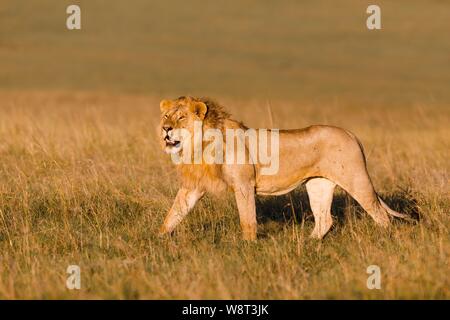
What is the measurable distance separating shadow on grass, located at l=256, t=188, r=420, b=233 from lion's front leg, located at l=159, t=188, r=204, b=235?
0.87 meters

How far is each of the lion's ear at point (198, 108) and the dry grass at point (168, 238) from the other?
1125 mm

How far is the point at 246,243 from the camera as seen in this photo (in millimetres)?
7703

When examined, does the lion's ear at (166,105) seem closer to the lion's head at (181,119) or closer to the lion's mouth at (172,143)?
the lion's head at (181,119)

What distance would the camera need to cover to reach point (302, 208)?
382 inches

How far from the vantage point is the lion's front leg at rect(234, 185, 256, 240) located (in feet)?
25.7

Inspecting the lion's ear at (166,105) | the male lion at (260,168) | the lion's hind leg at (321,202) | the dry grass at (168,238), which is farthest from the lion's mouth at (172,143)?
the lion's hind leg at (321,202)

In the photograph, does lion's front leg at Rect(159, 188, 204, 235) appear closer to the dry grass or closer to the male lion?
the male lion

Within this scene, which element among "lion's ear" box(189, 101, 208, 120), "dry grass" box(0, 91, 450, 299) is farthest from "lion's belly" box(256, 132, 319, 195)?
"lion's ear" box(189, 101, 208, 120)

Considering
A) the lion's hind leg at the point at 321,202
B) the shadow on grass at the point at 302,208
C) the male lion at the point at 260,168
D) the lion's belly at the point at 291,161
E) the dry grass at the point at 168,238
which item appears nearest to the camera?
the dry grass at the point at 168,238

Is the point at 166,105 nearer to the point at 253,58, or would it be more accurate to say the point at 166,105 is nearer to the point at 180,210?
the point at 180,210

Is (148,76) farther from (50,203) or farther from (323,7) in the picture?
(50,203)

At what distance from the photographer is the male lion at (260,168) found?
25.7 ft
